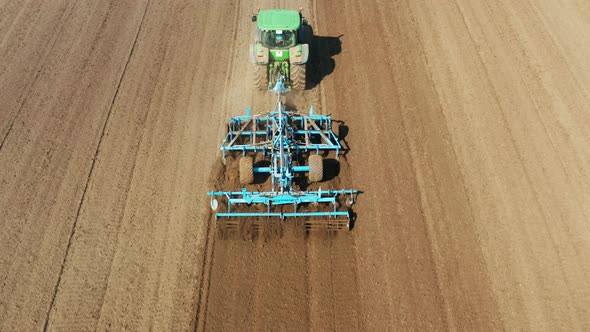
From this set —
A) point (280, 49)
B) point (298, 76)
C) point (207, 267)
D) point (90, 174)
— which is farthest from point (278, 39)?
point (207, 267)

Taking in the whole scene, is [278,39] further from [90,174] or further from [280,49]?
[90,174]

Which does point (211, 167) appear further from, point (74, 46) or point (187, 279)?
point (74, 46)

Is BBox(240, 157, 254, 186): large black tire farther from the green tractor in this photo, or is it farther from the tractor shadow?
the tractor shadow

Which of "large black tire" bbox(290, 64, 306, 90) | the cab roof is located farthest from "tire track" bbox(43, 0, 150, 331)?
"large black tire" bbox(290, 64, 306, 90)

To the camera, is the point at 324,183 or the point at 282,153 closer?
the point at 282,153

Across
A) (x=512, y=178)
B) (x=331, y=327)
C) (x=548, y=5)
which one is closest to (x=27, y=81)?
(x=331, y=327)

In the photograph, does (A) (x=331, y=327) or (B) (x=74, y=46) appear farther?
(B) (x=74, y=46)

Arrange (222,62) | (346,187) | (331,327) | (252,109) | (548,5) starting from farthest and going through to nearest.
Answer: (548,5), (222,62), (252,109), (346,187), (331,327)
